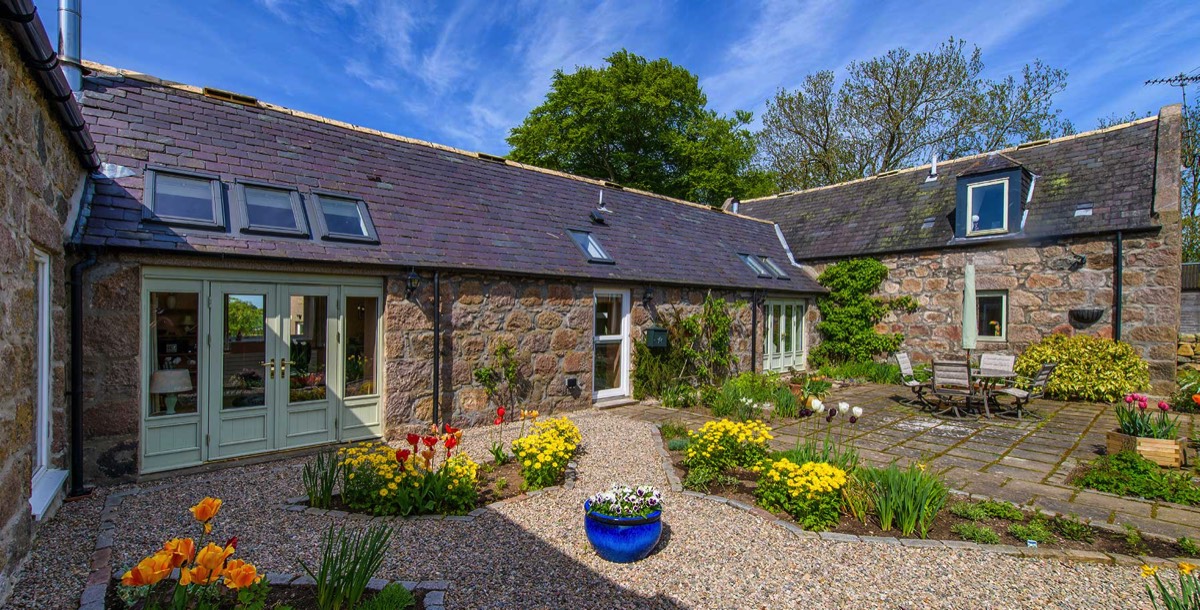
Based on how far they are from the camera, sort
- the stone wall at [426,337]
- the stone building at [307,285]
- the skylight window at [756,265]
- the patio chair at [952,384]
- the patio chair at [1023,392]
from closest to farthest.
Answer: the stone wall at [426,337]
the stone building at [307,285]
the patio chair at [1023,392]
the patio chair at [952,384]
the skylight window at [756,265]

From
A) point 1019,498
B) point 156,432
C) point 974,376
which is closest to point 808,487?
point 1019,498

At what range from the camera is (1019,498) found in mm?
5145

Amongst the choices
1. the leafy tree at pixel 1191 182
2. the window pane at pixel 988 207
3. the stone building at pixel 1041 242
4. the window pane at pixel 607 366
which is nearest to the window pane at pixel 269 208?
the window pane at pixel 607 366

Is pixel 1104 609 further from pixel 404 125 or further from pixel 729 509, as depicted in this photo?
pixel 404 125

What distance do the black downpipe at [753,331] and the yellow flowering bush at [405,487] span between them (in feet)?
27.2

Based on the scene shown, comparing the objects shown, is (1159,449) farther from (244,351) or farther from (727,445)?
(244,351)

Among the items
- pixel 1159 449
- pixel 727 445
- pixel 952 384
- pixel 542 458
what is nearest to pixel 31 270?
pixel 542 458

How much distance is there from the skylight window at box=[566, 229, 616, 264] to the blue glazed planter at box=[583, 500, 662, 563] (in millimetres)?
6037

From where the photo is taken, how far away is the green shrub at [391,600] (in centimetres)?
290

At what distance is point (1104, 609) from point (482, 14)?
40.7 ft

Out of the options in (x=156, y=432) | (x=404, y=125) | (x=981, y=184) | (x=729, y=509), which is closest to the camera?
(x=729, y=509)

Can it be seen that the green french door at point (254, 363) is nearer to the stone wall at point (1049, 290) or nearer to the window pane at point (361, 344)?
the window pane at point (361, 344)

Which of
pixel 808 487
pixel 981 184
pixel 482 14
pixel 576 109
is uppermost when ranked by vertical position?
pixel 576 109

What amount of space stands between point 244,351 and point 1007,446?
9.11m
